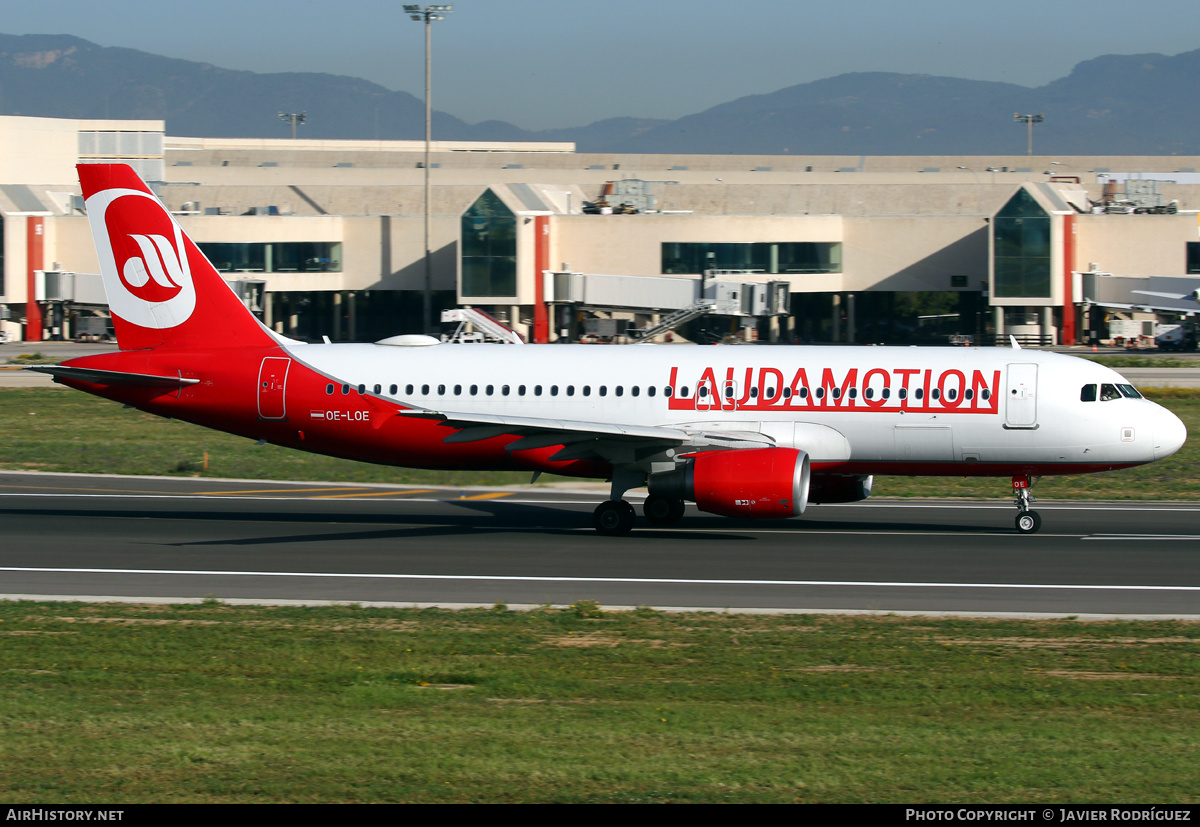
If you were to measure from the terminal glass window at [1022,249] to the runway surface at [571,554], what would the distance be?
195ft

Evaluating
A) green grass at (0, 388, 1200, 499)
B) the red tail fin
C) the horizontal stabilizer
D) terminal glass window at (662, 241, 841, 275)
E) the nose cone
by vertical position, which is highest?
terminal glass window at (662, 241, 841, 275)

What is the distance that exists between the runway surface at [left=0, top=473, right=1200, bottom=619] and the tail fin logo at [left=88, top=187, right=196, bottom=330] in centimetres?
448

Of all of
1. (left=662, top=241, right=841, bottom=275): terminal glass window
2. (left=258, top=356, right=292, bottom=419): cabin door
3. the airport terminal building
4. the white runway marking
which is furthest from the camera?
(left=662, top=241, right=841, bottom=275): terminal glass window

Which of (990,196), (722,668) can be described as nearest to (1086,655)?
(722,668)

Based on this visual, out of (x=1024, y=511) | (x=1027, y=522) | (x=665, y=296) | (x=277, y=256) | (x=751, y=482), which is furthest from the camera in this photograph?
(x=277, y=256)

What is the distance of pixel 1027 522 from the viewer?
25734mm

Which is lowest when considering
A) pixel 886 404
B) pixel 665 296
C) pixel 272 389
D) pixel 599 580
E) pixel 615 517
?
pixel 599 580

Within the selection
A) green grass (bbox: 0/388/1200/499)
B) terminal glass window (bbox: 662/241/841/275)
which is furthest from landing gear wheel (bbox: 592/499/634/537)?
terminal glass window (bbox: 662/241/841/275)

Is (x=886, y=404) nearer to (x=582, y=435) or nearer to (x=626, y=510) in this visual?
(x=626, y=510)

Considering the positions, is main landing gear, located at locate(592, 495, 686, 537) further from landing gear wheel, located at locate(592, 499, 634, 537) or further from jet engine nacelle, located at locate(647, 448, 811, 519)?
jet engine nacelle, located at locate(647, 448, 811, 519)

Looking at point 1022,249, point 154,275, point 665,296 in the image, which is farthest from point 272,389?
point 1022,249

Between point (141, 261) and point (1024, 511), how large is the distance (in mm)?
19305

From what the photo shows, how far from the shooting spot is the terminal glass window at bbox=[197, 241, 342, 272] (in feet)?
301

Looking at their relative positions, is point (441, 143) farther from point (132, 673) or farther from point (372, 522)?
point (132, 673)
